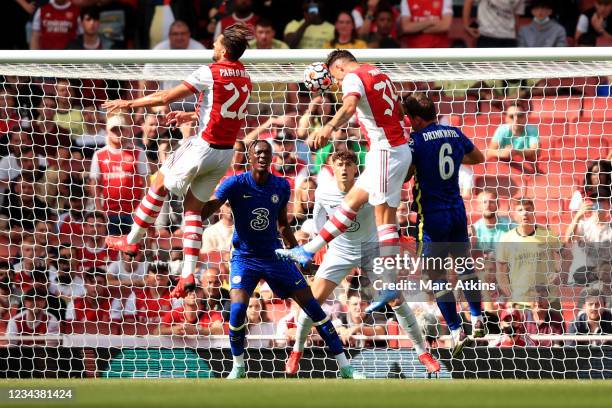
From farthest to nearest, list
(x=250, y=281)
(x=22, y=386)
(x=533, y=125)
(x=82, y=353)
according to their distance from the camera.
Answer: (x=533, y=125) → (x=82, y=353) → (x=250, y=281) → (x=22, y=386)

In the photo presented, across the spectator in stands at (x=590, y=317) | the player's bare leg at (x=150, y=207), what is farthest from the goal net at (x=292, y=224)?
the player's bare leg at (x=150, y=207)

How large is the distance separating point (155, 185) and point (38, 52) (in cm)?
210

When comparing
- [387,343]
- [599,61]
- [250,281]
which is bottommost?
[387,343]

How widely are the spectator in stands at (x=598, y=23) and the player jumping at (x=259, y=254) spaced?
6.74m

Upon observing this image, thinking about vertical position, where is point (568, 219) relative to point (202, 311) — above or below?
above

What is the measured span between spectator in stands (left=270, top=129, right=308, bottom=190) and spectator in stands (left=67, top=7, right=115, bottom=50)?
4.01 m

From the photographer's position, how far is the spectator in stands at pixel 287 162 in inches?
528

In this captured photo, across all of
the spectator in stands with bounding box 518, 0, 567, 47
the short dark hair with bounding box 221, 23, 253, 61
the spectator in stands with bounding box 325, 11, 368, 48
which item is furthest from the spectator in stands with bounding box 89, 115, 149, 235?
the spectator in stands with bounding box 518, 0, 567, 47

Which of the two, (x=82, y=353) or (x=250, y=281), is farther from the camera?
(x=82, y=353)

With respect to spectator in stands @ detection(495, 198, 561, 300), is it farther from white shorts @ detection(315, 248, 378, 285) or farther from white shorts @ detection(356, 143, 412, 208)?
white shorts @ detection(356, 143, 412, 208)

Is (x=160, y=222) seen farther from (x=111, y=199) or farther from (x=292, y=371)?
(x=292, y=371)

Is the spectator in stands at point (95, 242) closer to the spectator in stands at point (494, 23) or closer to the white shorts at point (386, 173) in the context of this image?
the white shorts at point (386, 173)

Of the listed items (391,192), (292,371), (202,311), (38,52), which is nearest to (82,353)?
(202,311)

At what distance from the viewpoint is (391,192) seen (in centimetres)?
1039
